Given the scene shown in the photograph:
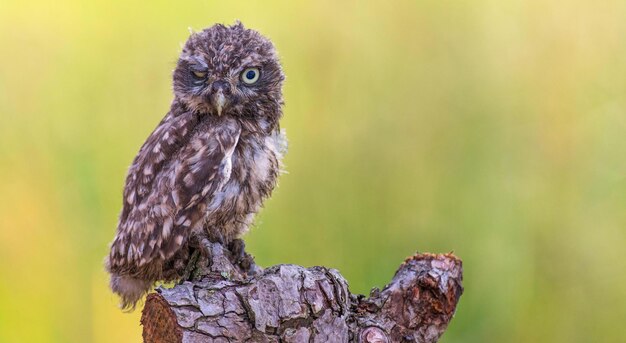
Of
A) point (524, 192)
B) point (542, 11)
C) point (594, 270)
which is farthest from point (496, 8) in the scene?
point (594, 270)

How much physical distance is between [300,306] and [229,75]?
776 millimetres

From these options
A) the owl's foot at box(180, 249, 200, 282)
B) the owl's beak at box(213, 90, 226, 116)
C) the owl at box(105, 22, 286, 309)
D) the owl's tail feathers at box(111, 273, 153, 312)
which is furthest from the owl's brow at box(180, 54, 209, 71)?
the owl's tail feathers at box(111, 273, 153, 312)

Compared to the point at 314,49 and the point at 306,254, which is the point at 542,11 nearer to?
the point at 314,49

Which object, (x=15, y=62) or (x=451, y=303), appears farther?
(x=15, y=62)

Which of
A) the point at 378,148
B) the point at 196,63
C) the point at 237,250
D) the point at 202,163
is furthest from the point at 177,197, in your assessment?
the point at 378,148

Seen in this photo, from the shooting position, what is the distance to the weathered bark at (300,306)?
176 cm

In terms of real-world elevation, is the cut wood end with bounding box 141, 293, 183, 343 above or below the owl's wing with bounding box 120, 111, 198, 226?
below

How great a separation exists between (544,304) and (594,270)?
10.4 inches

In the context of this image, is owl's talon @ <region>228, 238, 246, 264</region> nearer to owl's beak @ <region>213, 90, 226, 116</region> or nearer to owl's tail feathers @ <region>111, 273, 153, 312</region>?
owl's tail feathers @ <region>111, 273, 153, 312</region>

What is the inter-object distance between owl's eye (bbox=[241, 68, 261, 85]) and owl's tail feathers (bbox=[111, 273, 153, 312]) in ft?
2.22

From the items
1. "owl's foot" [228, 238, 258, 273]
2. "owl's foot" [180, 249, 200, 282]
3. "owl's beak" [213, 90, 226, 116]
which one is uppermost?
"owl's beak" [213, 90, 226, 116]

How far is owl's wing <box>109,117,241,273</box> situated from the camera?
2227 millimetres

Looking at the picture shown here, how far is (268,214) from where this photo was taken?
3.27 m

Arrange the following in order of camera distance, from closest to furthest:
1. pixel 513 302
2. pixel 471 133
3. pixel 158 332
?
pixel 158 332
pixel 513 302
pixel 471 133
